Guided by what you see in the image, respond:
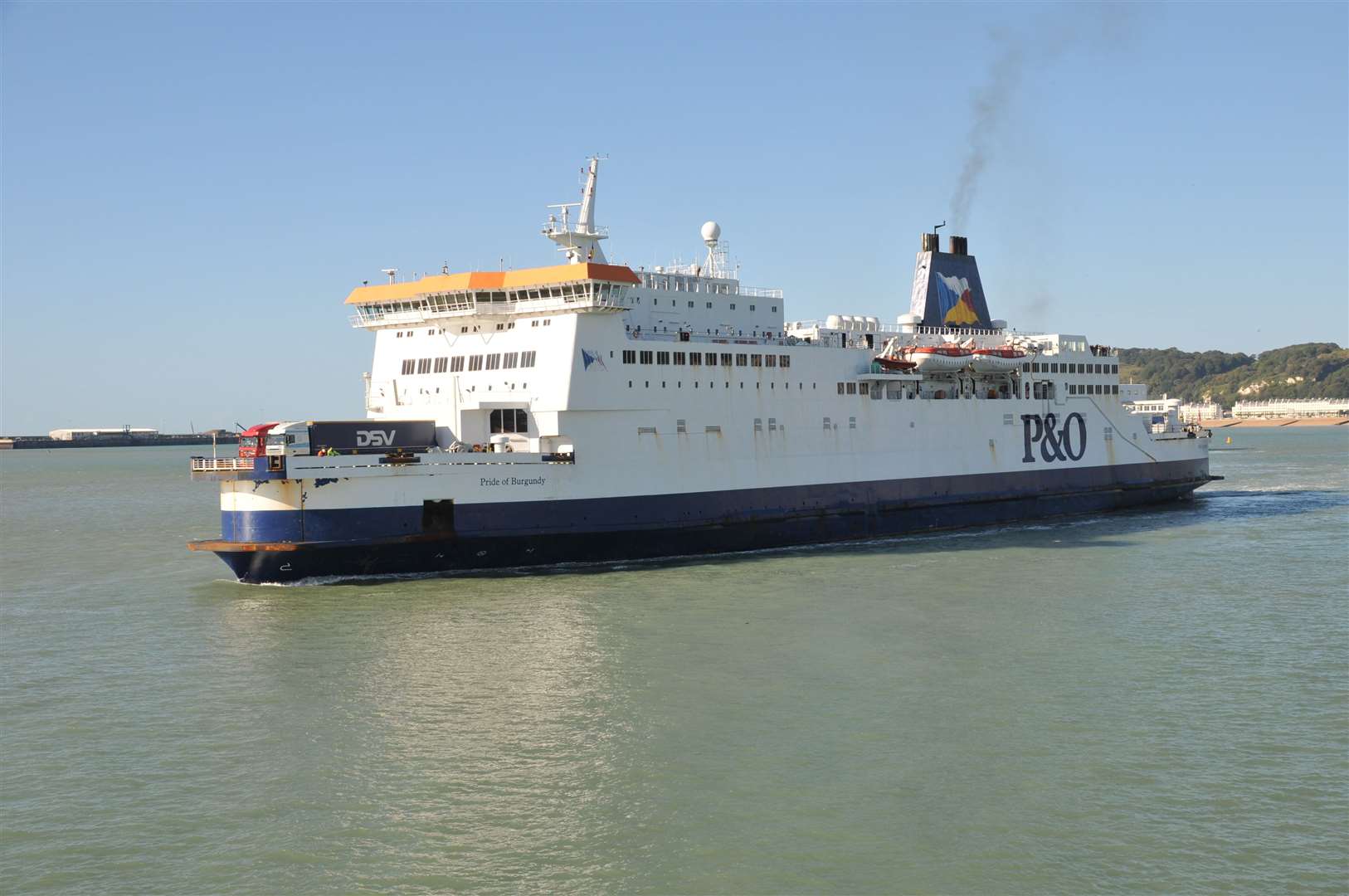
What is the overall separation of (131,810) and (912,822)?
25.2ft

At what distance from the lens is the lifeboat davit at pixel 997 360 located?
34531 millimetres

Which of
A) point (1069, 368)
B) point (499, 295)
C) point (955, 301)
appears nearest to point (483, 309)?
point (499, 295)

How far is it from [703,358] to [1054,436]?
47.4 ft

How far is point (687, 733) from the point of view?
44.1ft

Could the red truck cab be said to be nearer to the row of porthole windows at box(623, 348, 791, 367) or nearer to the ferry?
the ferry

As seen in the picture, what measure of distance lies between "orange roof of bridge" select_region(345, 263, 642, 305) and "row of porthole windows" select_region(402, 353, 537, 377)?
5.09 feet

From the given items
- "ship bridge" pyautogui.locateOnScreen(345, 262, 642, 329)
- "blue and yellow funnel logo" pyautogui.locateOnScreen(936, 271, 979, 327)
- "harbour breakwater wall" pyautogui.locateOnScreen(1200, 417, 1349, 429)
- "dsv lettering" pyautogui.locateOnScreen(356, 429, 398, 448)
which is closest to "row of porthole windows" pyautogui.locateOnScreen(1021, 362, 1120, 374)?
"blue and yellow funnel logo" pyautogui.locateOnScreen(936, 271, 979, 327)

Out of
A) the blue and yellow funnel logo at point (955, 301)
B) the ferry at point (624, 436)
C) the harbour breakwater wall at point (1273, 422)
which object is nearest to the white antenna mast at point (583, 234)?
the ferry at point (624, 436)

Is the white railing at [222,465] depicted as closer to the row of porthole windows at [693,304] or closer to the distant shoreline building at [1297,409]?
the row of porthole windows at [693,304]

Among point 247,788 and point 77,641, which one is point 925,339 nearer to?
point 77,641

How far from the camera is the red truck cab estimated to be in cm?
2284

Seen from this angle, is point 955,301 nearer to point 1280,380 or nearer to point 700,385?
point 700,385

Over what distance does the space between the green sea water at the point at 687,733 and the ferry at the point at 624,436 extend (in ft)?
4.84

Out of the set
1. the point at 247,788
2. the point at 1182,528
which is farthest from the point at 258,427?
the point at 1182,528
